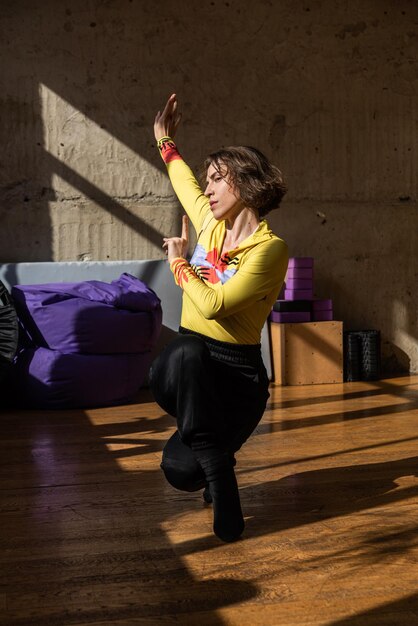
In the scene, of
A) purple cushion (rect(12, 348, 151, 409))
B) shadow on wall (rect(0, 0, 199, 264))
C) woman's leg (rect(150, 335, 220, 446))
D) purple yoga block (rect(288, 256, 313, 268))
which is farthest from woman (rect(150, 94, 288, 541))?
shadow on wall (rect(0, 0, 199, 264))

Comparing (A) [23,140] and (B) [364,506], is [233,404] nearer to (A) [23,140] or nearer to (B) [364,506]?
(B) [364,506]

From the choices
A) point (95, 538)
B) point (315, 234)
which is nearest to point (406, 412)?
point (315, 234)

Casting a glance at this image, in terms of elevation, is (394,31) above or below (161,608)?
above

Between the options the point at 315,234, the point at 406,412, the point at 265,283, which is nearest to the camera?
the point at 265,283

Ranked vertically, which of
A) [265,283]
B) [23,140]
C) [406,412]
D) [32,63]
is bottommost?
[406,412]

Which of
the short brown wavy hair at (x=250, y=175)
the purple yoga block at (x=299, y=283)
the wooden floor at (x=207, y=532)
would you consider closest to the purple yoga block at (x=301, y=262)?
the purple yoga block at (x=299, y=283)

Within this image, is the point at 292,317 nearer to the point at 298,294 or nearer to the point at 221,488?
the point at 298,294

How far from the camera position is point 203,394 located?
278 cm

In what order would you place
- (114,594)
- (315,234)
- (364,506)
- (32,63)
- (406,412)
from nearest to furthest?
(114,594), (364,506), (406,412), (32,63), (315,234)

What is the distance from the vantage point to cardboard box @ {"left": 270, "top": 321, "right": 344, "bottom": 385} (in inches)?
247

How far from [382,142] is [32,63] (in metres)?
2.72

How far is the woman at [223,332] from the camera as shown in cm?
278

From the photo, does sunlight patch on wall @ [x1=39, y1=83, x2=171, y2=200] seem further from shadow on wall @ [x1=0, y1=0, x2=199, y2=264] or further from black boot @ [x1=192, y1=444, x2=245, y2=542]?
black boot @ [x1=192, y1=444, x2=245, y2=542]

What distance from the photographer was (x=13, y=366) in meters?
5.46
